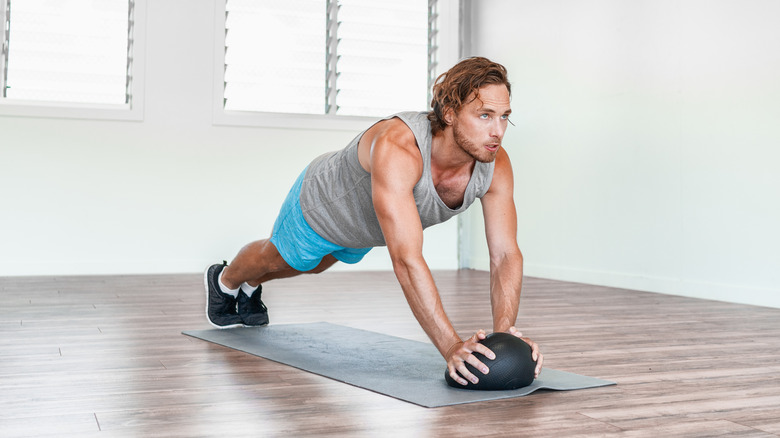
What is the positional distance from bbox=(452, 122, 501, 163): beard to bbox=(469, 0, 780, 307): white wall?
2254 mm

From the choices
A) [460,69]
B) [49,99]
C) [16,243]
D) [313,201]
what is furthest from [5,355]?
[49,99]

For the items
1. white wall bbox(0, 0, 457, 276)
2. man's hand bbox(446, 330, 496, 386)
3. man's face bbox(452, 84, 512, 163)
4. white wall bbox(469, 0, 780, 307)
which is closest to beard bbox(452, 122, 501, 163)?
man's face bbox(452, 84, 512, 163)

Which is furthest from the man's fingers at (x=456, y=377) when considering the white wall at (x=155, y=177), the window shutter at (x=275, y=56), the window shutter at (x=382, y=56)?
the window shutter at (x=382, y=56)

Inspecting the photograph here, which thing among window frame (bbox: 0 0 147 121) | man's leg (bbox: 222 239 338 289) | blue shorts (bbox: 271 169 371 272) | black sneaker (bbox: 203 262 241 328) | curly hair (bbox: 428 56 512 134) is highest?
window frame (bbox: 0 0 147 121)

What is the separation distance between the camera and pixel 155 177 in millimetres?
5113

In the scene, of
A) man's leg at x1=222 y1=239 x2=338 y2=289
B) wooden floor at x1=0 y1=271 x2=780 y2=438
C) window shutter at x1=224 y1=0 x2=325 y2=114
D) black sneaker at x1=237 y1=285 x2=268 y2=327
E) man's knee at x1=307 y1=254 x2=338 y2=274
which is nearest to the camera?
wooden floor at x1=0 y1=271 x2=780 y2=438

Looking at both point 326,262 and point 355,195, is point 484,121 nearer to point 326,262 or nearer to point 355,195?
point 355,195

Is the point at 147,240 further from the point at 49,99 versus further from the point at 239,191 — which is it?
the point at 49,99

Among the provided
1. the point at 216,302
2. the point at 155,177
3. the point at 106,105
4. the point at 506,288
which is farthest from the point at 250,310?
the point at 106,105

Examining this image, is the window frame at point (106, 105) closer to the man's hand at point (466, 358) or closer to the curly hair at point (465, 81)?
the curly hair at point (465, 81)

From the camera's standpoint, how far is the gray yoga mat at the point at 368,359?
171 cm

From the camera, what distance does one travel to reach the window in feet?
17.6

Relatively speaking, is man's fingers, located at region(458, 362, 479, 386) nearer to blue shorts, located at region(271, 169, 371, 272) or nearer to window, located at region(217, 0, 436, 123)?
blue shorts, located at region(271, 169, 371, 272)

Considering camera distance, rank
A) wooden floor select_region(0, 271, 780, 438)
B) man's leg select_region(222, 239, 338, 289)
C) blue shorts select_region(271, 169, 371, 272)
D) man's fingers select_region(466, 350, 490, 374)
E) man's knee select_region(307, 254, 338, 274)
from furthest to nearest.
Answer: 1. man's knee select_region(307, 254, 338, 274)
2. man's leg select_region(222, 239, 338, 289)
3. blue shorts select_region(271, 169, 371, 272)
4. man's fingers select_region(466, 350, 490, 374)
5. wooden floor select_region(0, 271, 780, 438)
